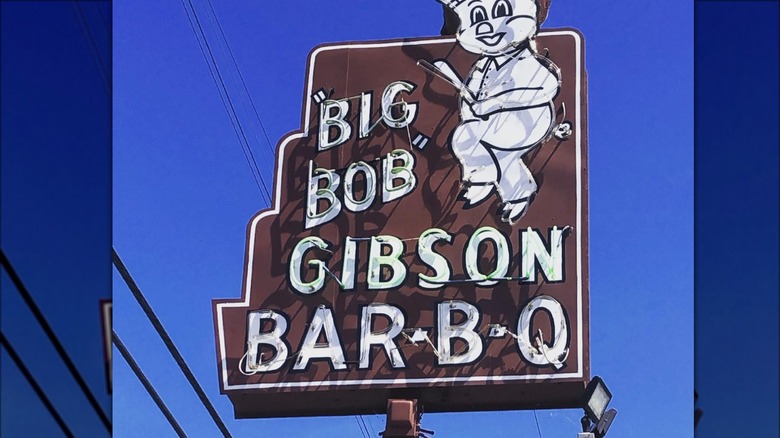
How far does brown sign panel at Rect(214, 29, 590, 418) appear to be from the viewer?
1245 centimetres

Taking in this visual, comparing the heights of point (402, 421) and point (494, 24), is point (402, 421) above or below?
below

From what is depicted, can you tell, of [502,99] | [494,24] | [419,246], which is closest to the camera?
[419,246]

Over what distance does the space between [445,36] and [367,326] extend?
377 cm

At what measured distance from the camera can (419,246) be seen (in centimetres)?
1287

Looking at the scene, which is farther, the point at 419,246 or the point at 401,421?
the point at 419,246

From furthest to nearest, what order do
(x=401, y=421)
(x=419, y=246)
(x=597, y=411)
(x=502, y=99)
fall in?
(x=502, y=99) < (x=419, y=246) < (x=401, y=421) < (x=597, y=411)

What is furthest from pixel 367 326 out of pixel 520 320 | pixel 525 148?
pixel 525 148
